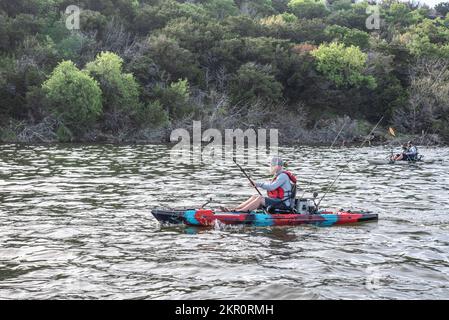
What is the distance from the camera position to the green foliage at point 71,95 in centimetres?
3884

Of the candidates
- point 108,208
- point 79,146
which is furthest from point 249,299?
point 79,146

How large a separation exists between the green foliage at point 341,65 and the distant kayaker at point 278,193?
39631 millimetres

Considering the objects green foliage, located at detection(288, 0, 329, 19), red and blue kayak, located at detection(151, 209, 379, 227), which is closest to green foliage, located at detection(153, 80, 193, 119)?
red and blue kayak, located at detection(151, 209, 379, 227)

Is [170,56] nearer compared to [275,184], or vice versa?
[275,184]

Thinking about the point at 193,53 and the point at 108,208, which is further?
the point at 193,53

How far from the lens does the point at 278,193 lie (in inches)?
563

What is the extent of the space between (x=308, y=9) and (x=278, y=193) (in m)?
71.1

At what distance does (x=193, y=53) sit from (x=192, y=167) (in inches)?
1049

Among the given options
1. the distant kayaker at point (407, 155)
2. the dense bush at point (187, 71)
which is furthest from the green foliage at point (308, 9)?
the distant kayaker at point (407, 155)

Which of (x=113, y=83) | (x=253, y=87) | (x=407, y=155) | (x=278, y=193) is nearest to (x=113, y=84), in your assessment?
(x=113, y=83)

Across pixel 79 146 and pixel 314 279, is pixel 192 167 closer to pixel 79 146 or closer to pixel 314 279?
pixel 79 146

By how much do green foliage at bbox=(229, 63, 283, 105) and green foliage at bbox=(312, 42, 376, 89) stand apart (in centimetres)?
625

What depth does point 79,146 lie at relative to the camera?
35.5 meters

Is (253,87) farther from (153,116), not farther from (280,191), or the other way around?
(280,191)
